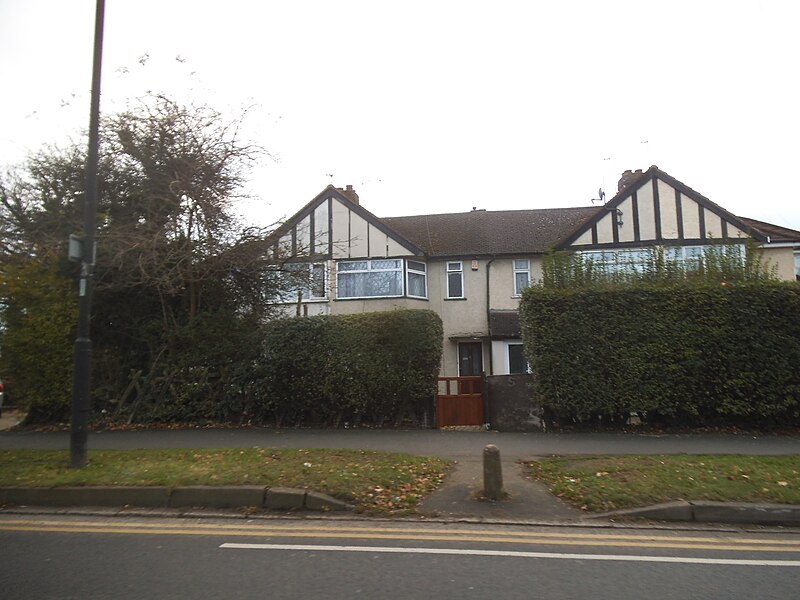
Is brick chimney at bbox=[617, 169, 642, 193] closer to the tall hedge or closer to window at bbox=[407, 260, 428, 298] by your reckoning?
window at bbox=[407, 260, 428, 298]

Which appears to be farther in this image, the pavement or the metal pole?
the metal pole

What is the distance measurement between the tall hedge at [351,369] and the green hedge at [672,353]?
8.58 feet

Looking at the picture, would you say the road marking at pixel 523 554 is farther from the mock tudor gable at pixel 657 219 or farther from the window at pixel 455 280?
the window at pixel 455 280

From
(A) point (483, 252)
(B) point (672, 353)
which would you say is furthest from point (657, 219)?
(B) point (672, 353)

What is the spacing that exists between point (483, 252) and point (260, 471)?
52.2 feet

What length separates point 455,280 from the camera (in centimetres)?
2222

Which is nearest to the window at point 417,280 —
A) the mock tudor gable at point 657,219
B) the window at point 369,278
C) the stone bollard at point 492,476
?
the window at point 369,278

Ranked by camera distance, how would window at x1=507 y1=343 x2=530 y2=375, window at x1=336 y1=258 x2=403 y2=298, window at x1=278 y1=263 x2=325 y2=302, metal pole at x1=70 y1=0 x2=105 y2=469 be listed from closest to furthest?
metal pole at x1=70 y1=0 x2=105 y2=469 → window at x1=278 y1=263 x2=325 y2=302 → window at x1=336 y1=258 x2=403 y2=298 → window at x1=507 y1=343 x2=530 y2=375

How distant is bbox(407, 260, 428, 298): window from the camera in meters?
21.1

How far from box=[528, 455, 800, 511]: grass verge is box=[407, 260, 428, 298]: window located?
1263 centimetres

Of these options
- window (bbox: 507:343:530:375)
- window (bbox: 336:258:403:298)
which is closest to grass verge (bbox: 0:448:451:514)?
window (bbox: 336:258:403:298)

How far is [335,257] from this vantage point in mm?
21031

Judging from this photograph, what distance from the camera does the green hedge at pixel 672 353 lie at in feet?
38.8

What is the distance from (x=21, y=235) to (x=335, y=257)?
9.75 metres
